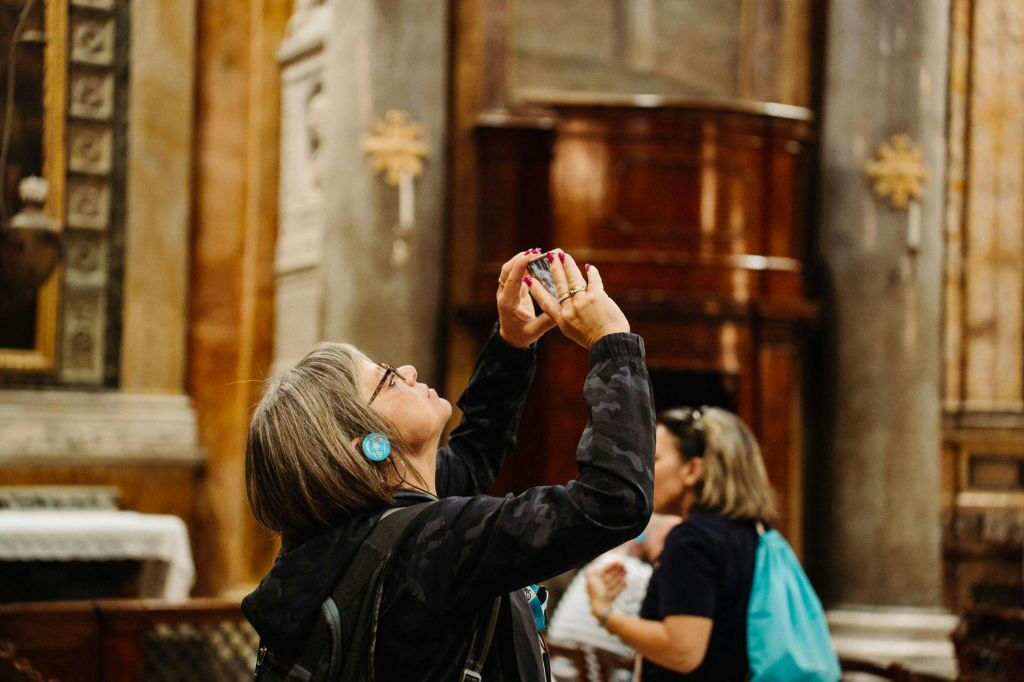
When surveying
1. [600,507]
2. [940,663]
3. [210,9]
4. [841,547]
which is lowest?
[940,663]

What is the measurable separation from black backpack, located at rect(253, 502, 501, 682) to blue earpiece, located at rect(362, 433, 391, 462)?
0.10 m

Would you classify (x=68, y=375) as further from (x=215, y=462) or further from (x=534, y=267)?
(x=534, y=267)

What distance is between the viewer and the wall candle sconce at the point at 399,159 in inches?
287

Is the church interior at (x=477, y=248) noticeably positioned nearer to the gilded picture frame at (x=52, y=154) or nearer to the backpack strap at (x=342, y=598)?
the gilded picture frame at (x=52, y=154)

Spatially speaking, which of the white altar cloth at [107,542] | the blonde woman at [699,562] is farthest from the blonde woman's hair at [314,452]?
the white altar cloth at [107,542]

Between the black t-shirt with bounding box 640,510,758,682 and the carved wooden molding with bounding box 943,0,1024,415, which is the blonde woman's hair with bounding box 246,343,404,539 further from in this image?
the carved wooden molding with bounding box 943,0,1024,415

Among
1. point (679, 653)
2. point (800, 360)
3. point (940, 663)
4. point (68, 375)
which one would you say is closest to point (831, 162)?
point (800, 360)

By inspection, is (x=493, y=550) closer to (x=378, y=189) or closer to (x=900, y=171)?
(x=378, y=189)

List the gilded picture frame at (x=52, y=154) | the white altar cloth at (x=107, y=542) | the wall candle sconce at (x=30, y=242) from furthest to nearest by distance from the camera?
the gilded picture frame at (x=52, y=154), the white altar cloth at (x=107, y=542), the wall candle sconce at (x=30, y=242)

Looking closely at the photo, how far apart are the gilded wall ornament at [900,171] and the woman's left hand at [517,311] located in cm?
547

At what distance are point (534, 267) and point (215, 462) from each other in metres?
6.37

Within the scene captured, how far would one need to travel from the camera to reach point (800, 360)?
798 cm

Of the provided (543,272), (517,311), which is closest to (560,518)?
(543,272)

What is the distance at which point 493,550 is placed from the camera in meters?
2.07
